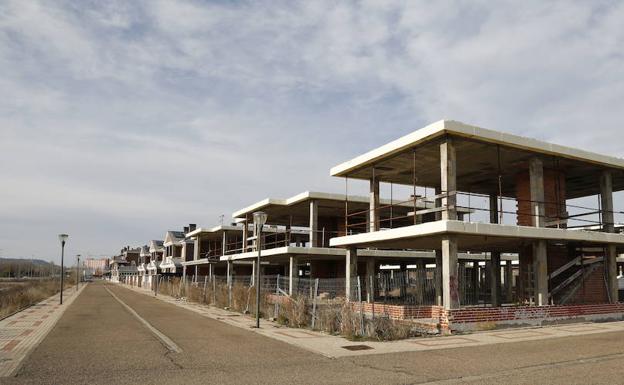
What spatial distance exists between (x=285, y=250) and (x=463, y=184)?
11.0m

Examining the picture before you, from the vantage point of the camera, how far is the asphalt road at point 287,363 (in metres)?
9.55

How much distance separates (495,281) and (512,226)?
9618mm

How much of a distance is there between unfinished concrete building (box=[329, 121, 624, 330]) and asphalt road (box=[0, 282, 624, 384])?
3419 mm

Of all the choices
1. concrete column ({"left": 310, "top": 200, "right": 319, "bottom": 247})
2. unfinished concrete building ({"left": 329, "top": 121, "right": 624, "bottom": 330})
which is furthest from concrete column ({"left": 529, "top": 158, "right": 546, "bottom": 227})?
concrete column ({"left": 310, "top": 200, "right": 319, "bottom": 247})

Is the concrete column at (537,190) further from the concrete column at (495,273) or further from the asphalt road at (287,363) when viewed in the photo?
the asphalt road at (287,363)

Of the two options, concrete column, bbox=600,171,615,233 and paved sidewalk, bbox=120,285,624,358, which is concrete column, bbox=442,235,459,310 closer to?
paved sidewalk, bbox=120,285,624,358

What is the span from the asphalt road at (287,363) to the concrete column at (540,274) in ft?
11.2

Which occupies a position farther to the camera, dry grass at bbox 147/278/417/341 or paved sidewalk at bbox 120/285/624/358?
dry grass at bbox 147/278/417/341

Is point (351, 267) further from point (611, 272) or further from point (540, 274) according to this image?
point (611, 272)

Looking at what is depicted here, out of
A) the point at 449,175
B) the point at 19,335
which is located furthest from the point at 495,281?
the point at 19,335

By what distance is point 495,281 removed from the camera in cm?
2652

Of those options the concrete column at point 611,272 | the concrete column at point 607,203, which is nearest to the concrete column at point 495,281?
the concrete column at point 611,272

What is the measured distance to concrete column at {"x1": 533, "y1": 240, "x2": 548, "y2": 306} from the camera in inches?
765

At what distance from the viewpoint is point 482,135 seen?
1758 cm
